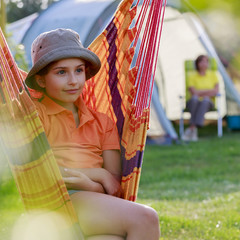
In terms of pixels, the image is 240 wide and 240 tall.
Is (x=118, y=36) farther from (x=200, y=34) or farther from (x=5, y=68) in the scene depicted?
(x=200, y=34)

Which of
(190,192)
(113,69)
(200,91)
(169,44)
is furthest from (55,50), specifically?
(169,44)

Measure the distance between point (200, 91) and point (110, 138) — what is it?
16.3 feet

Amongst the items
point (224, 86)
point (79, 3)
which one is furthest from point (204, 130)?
point (79, 3)

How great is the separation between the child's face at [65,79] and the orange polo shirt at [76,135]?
4cm

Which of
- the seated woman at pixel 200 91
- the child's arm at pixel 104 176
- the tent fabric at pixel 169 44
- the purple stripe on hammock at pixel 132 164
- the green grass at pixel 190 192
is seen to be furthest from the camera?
the seated woman at pixel 200 91

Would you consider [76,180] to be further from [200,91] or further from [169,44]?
[169,44]

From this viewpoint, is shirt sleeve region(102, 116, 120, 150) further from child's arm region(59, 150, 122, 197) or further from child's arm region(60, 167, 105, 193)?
child's arm region(60, 167, 105, 193)

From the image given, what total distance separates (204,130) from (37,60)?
5.95m

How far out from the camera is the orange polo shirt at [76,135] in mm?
1688

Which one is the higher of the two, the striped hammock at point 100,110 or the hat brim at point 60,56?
the hat brim at point 60,56

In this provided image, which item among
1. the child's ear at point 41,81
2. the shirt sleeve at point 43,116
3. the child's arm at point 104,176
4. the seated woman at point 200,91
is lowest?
the seated woman at point 200,91

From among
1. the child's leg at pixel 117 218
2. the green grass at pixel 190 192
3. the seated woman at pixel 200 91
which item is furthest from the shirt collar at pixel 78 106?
the seated woman at pixel 200 91

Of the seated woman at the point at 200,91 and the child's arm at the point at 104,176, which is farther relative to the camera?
the seated woman at the point at 200,91

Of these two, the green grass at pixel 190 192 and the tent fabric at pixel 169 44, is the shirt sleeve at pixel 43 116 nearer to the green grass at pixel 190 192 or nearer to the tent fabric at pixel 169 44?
the green grass at pixel 190 192
